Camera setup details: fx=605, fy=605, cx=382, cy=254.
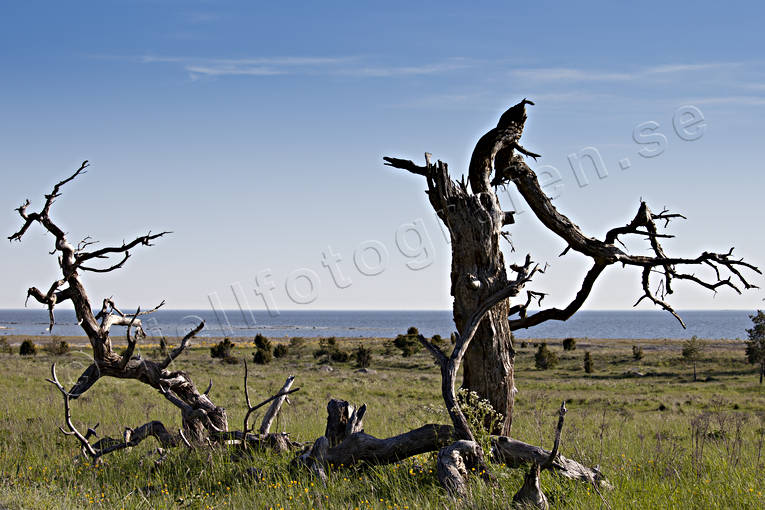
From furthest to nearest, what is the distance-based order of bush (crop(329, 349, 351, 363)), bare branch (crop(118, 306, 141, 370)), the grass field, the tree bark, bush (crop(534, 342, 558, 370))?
bush (crop(329, 349, 351, 363)) → bush (crop(534, 342, 558, 370)) → bare branch (crop(118, 306, 141, 370)) → the tree bark → the grass field

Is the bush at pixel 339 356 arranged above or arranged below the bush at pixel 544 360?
below

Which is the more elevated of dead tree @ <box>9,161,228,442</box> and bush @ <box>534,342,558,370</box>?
dead tree @ <box>9,161,228,442</box>

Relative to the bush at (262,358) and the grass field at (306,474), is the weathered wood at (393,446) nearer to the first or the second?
the grass field at (306,474)

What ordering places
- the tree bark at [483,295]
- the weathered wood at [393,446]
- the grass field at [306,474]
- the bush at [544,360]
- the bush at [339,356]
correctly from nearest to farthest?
the grass field at [306,474] → the weathered wood at [393,446] → the tree bark at [483,295] → the bush at [544,360] → the bush at [339,356]

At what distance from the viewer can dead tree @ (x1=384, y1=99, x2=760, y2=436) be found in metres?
7.17

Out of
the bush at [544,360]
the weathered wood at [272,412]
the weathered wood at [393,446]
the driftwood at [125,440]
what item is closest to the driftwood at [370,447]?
the weathered wood at [393,446]

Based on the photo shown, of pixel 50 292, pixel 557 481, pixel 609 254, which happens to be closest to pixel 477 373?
pixel 557 481

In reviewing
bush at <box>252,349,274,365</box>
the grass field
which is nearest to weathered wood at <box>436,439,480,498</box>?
the grass field

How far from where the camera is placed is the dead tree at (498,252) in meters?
7.17

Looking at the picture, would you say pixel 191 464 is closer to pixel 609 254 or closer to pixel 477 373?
pixel 477 373

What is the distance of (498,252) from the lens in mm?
7414

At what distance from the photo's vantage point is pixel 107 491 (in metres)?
6.54

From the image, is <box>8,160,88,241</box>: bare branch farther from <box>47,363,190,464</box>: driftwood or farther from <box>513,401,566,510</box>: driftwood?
<box>513,401,566,510</box>: driftwood

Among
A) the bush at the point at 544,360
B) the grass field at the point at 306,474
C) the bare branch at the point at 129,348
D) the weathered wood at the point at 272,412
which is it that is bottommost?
the bush at the point at 544,360
